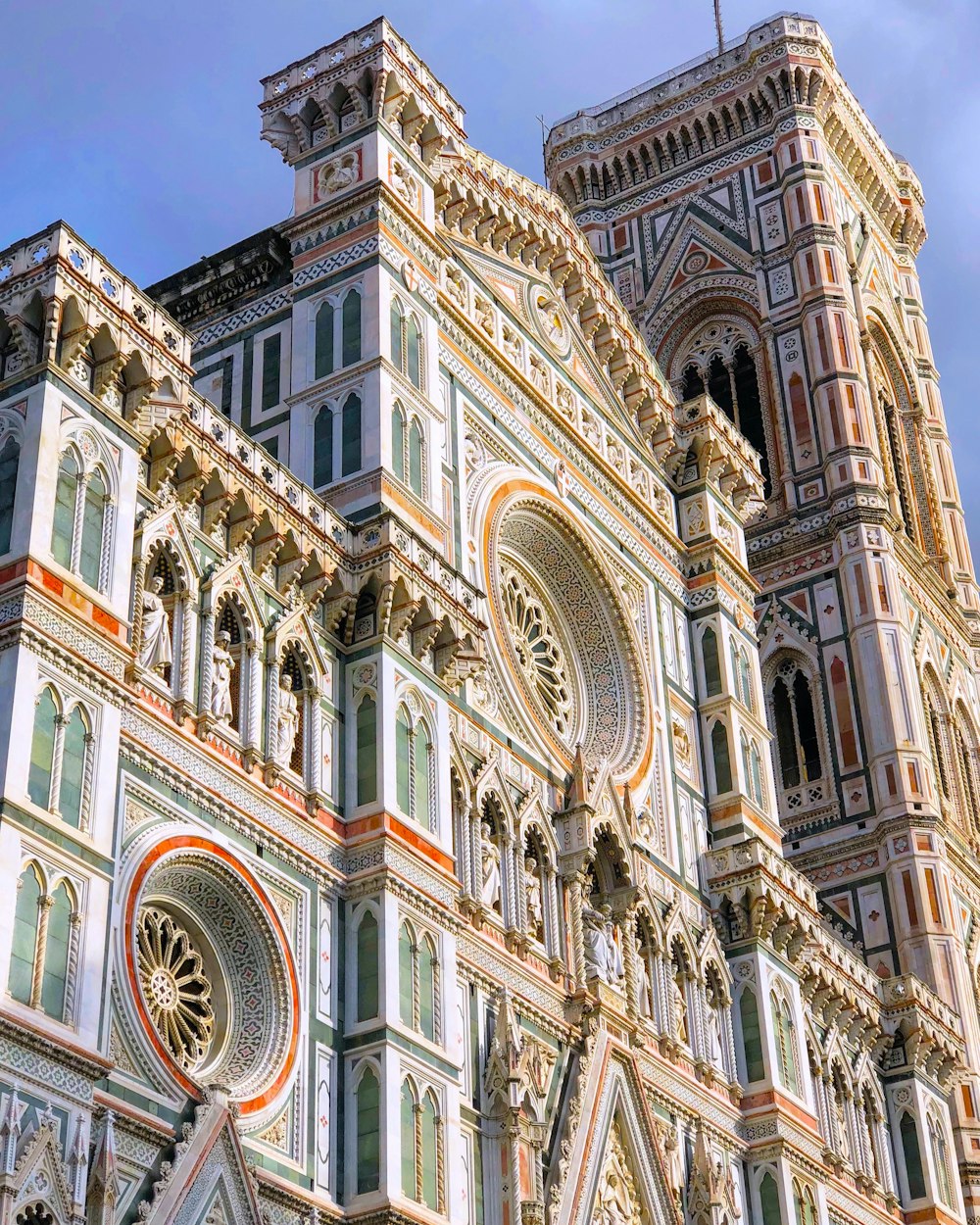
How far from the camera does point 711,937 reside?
24.5 metres

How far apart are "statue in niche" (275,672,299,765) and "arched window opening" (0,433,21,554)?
10.9 ft

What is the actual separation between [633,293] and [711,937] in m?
20.8

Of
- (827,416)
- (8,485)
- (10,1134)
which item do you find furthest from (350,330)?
(827,416)

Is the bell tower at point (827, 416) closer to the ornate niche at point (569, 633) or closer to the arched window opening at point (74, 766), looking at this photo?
the ornate niche at point (569, 633)

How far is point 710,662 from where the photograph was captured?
27500 millimetres

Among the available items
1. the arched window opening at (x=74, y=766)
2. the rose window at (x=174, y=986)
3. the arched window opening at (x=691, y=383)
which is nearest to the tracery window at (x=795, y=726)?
the arched window opening at (x=691, y=383)

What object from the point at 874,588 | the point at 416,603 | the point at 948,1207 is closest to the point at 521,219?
the point at 416,603

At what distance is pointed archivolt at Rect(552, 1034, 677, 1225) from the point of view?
788 inches

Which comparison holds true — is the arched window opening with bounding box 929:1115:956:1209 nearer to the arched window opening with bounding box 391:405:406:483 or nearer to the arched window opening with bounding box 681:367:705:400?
the arched window opening with bounding box 391:405:406:483

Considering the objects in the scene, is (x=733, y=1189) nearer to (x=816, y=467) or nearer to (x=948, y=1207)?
(x=948, y=1207)

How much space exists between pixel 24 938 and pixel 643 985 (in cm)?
1001

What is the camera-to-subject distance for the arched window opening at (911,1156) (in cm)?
2758

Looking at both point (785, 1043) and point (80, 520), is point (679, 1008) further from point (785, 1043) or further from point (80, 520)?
point (80, 520)

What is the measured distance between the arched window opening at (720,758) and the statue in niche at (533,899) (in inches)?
201
